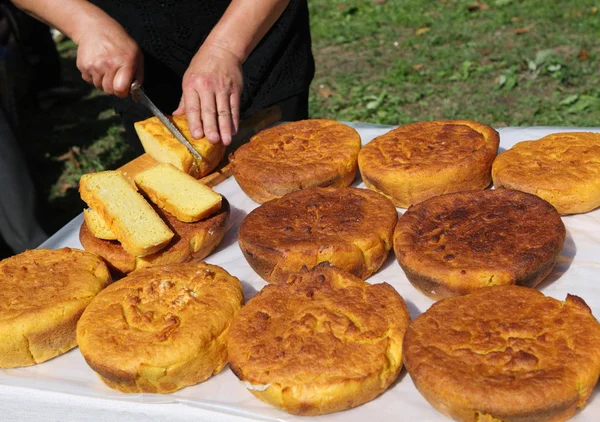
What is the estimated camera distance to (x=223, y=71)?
3.18 meters

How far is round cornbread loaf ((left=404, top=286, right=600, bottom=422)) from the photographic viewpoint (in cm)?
163

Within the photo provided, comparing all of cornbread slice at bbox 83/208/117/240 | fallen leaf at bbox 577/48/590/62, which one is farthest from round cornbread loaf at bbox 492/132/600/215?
fallen leaf at bbox 577/48/590/62

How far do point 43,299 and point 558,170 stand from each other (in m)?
2.00

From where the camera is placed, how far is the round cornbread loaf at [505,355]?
1631 millimetres

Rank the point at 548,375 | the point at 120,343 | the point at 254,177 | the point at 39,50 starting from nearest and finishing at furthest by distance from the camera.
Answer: the point at 548,375, the point at 120,343, the point at 254,177, the point at 39,50

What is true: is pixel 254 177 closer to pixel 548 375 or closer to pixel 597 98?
pixel 548 375

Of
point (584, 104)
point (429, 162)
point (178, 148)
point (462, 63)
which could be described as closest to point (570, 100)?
point (584, 104)

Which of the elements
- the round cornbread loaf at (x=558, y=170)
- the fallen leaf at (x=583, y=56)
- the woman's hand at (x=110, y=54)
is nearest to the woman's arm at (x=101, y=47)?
the woman's hand at (x=110, y=54)

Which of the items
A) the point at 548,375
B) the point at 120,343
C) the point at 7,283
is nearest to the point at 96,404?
the point at 120,343

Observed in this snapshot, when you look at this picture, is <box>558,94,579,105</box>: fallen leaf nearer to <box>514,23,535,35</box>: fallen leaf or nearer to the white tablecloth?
<box>514,23,535,35</box>: fallen leaf

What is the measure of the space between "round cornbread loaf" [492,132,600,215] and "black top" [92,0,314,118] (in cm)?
147

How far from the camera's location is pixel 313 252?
7.54 feet

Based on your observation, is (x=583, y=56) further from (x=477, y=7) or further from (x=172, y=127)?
(x=172, y=127)

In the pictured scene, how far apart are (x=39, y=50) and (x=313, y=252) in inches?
302
